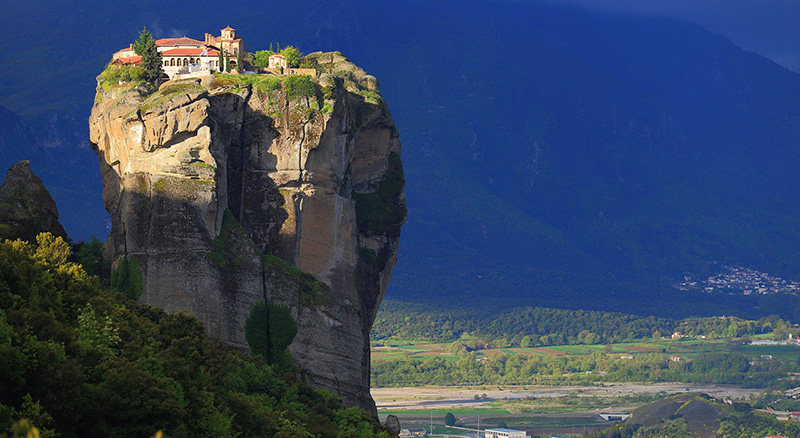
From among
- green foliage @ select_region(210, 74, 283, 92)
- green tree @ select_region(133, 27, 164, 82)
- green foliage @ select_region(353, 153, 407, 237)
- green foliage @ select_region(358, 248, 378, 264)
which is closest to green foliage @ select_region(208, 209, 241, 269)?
green foliage @ select_region(210, 74, 283, 92)

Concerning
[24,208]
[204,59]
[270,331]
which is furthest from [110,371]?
[204,59]

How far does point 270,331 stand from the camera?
3007 inches

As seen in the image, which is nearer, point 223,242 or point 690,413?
point 223,242

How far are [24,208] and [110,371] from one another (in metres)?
30.8

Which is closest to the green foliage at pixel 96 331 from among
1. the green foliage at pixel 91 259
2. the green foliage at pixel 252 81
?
the green foliage at pixel 91 259

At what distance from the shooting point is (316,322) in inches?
3091

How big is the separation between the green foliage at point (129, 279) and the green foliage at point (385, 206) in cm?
2125

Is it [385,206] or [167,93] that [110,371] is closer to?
[167,93]

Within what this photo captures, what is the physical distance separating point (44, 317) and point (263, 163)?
32883 millimetres

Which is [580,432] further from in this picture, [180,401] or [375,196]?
[180,401]

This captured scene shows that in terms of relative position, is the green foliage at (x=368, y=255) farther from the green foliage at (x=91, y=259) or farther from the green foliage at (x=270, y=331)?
the green foliage at (x=91, y=259)

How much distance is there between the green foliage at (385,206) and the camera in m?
91.2

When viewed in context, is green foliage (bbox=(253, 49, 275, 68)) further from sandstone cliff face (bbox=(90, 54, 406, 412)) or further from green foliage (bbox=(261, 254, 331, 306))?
green foliage (bbox=(261, 254, 331, 306))

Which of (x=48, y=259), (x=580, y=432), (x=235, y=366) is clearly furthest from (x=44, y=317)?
(x=580, y=432)
